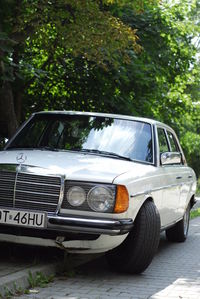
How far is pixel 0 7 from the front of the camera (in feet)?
32.7

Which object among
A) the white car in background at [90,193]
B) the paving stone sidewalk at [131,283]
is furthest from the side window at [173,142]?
the paving stone sidewalk at [131,283]

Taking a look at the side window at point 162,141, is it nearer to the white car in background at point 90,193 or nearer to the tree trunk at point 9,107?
the white car in background at point 90,193

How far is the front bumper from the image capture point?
5.92 m

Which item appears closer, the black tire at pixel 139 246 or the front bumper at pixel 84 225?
the front bumper at pixel 84 225

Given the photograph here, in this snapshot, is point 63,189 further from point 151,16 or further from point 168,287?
point 151,16

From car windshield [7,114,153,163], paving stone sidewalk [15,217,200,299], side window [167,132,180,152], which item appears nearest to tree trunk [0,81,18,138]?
side window [167,132,180,152]

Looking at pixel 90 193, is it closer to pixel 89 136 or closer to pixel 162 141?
pixel 89 136

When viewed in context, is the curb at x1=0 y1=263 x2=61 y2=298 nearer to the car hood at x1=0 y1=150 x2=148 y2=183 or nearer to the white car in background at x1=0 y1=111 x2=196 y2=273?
the white car in background at x1=0 y1=111 x2=196 y2=273

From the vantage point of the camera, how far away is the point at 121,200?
20.0 feet

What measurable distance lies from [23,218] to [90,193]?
0.70 meters

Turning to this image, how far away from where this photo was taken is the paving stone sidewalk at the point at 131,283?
5684mm

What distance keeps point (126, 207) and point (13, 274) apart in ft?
4.19

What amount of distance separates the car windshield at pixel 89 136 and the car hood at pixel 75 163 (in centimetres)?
29

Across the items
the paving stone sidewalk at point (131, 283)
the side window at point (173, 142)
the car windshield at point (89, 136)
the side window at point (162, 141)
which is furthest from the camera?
the side window at point (173, 142)
